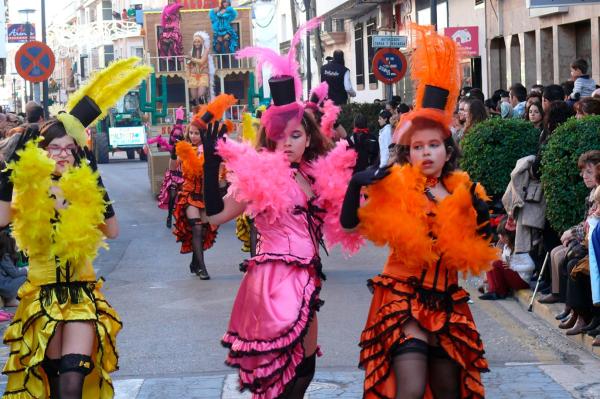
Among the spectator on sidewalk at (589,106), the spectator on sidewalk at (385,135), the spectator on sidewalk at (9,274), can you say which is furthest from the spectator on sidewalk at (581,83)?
the spectator on sidewalk at (9,274)

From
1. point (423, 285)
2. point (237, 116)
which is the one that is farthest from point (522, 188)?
point (237, 116)

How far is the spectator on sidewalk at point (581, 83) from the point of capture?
1520cm

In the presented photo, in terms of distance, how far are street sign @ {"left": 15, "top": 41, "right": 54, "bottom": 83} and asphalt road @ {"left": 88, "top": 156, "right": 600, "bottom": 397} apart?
6.34m

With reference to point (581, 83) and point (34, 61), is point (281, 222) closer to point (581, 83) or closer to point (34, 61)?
point (581, 83)

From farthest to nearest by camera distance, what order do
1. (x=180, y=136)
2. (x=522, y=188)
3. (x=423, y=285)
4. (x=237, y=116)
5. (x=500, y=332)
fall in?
1. (x=237, y=116)
2. (x=180, y=136)
3. (x=522, y=188)
4. (x=500, y=332)
5. (x=423, y=285)

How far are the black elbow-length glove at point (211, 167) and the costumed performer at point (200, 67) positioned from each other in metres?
37.0

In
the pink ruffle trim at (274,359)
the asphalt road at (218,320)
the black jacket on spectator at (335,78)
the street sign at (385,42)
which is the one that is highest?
the street sign at (385,42)

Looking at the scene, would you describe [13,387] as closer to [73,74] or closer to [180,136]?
[180,136]

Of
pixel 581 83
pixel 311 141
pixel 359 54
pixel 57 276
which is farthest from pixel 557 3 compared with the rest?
pixel 359 54

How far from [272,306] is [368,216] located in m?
0.71

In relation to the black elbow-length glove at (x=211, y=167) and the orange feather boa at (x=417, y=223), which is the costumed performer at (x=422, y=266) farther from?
the black elbow-length glove at (x=211, y=167)

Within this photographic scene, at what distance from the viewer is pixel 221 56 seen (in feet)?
142

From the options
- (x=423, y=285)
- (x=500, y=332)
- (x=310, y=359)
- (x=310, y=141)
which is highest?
(x=310, y=141)

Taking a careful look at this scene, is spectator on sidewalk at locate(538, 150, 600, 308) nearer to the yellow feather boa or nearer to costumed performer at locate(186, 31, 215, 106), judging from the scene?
the yellow feather boa
